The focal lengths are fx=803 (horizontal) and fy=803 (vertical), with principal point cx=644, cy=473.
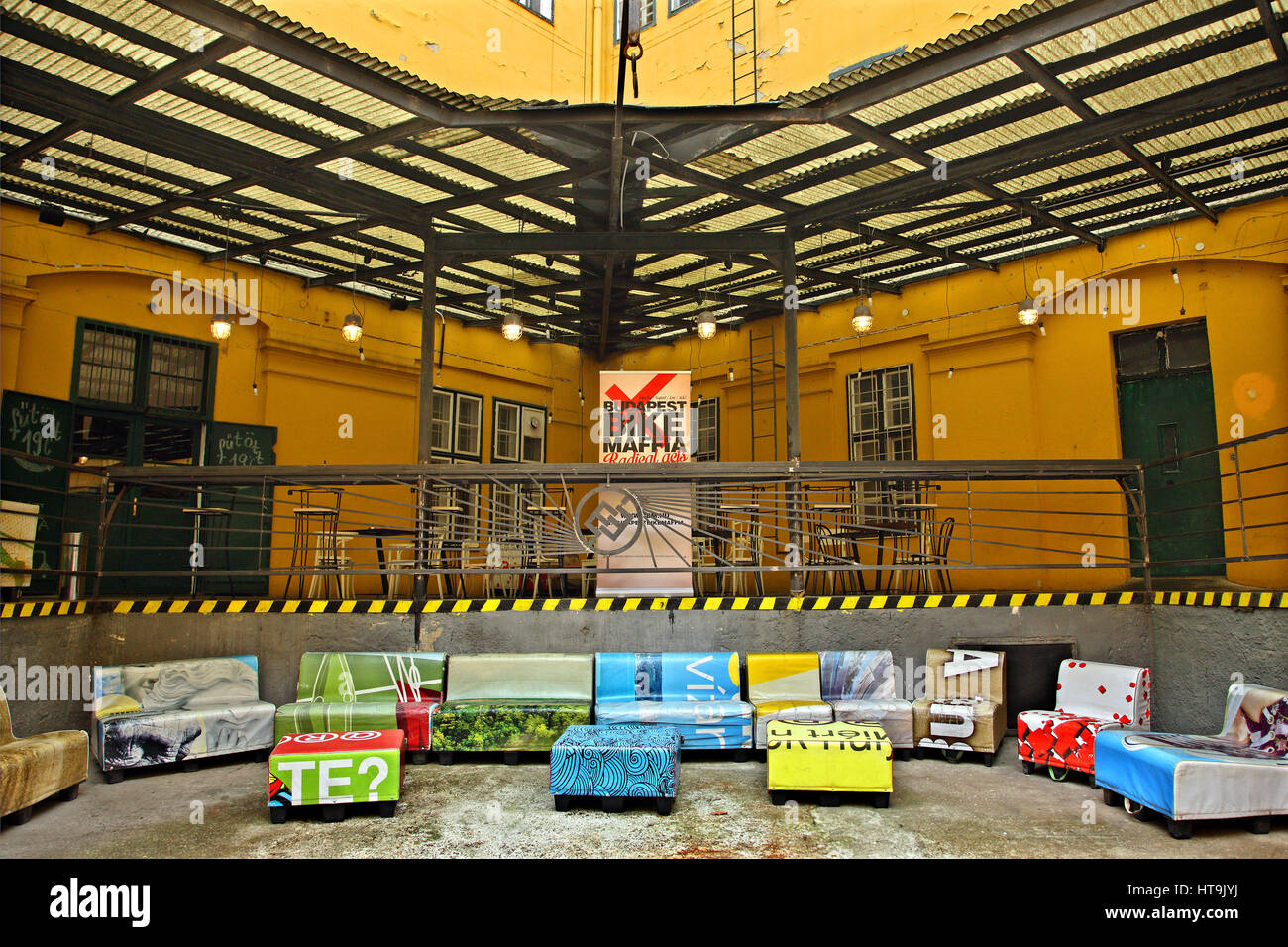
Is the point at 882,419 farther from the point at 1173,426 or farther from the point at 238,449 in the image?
the point at 238,449

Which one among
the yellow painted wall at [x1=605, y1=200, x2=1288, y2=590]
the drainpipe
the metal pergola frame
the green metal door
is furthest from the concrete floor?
the drainpipe

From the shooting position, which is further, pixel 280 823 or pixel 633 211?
pixel 633 211

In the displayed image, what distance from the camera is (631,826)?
485cm

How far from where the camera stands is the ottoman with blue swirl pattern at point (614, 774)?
16.8ft

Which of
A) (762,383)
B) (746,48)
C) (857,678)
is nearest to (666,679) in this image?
(857,678)

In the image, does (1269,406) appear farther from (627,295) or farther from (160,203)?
(160,203)

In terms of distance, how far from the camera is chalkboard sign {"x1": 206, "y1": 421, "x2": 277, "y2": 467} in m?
10.5

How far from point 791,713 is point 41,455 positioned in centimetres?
842

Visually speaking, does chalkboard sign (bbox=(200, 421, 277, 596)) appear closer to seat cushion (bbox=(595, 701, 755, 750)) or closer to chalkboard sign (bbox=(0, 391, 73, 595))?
chalkboard sign (bbox=(0, 391, 73, 595))

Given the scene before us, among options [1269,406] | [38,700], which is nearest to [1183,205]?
[1269,406]

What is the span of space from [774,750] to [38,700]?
5845 millimetres

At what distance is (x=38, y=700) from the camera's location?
21.2 feet

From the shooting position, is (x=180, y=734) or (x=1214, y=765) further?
(x=180, y=734)

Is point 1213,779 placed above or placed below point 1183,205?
below
